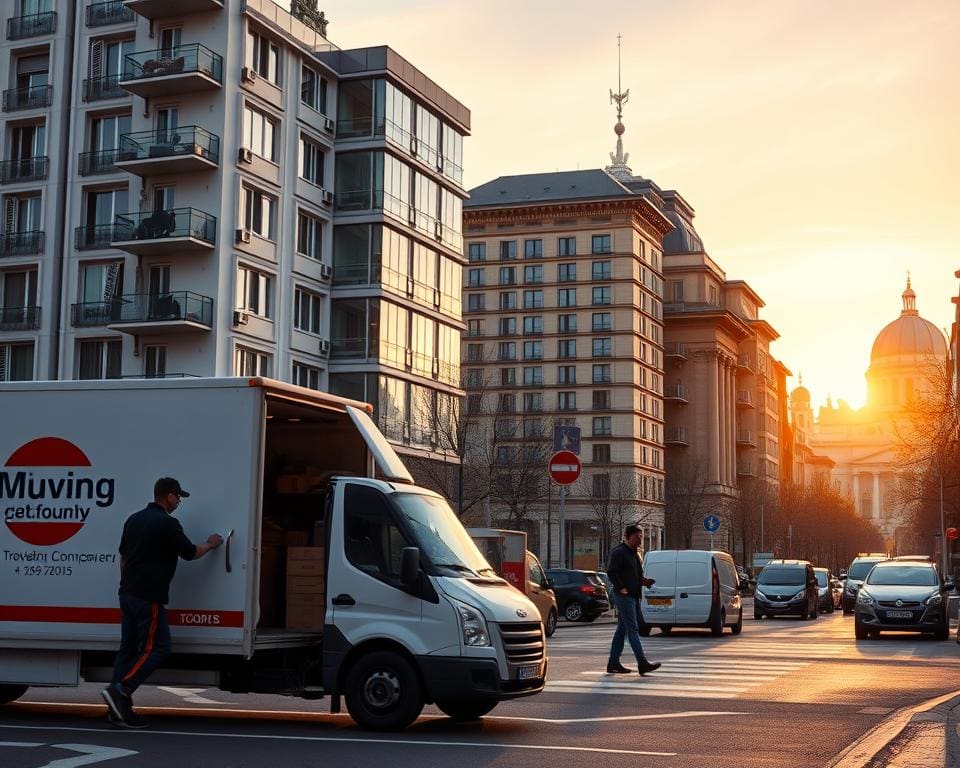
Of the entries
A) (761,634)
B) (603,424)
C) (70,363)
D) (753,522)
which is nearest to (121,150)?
(70,363)

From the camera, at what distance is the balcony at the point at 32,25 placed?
52.7m

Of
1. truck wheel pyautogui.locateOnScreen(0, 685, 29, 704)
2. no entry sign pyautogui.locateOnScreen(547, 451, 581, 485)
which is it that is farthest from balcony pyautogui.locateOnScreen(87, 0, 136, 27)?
truck wheel pyautogui.locateOnScreen(0, 685, 29, 704)

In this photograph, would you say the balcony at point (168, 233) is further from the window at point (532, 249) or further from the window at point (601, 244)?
the window at point (532, 249)

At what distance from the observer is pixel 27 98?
174 feet

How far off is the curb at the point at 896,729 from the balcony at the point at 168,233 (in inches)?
1452

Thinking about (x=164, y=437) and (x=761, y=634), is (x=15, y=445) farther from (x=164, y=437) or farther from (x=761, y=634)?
(x=761, y=634)

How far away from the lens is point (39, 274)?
5169 centimetres

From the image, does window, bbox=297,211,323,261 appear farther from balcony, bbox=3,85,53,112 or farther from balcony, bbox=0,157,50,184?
balcony, bbox=3,85,53,112

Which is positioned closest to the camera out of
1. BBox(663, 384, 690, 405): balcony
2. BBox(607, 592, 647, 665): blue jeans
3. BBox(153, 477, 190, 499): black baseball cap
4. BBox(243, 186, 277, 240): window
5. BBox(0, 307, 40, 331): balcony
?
BBox(153, 477, 190, 499): black baseball cap

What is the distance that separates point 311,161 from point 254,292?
658cm

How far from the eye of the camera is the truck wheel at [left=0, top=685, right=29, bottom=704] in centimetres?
1324

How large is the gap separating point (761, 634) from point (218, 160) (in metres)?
26.7

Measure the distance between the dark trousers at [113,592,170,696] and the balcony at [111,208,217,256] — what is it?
3705cm

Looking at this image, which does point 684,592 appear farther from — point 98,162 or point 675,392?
point 675,392
